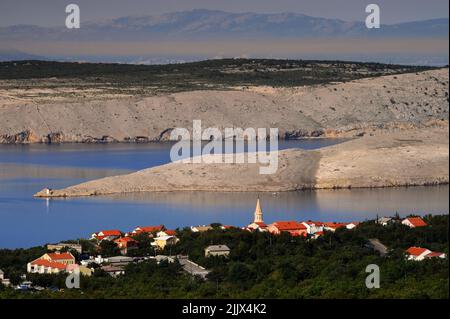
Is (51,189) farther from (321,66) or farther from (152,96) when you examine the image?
(321,66)

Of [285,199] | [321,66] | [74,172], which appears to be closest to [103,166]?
[74,172]

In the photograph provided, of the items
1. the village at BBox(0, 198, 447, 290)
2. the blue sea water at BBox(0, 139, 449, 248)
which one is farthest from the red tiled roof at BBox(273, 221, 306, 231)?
the blue sea water at BBox(0, 139, 449, 248)

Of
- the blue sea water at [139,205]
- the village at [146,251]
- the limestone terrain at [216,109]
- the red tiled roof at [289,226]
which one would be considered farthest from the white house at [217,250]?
the limestone terrain at [216,109]

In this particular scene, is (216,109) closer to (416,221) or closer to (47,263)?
(416,221)

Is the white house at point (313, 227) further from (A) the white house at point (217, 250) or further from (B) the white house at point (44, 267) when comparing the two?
(B) the white house at point (44, 267)

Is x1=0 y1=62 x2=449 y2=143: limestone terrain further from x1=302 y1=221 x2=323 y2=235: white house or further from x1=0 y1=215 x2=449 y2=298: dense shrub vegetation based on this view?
x1=0 y1=215 x2=449 y2=298: dense shrub vegetation

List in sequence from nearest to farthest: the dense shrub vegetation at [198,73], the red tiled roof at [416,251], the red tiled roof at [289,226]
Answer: the red tiled roof at [416,251]
the red tiled roof at [289,226]
the dense shrub vegetation at [198,73]
